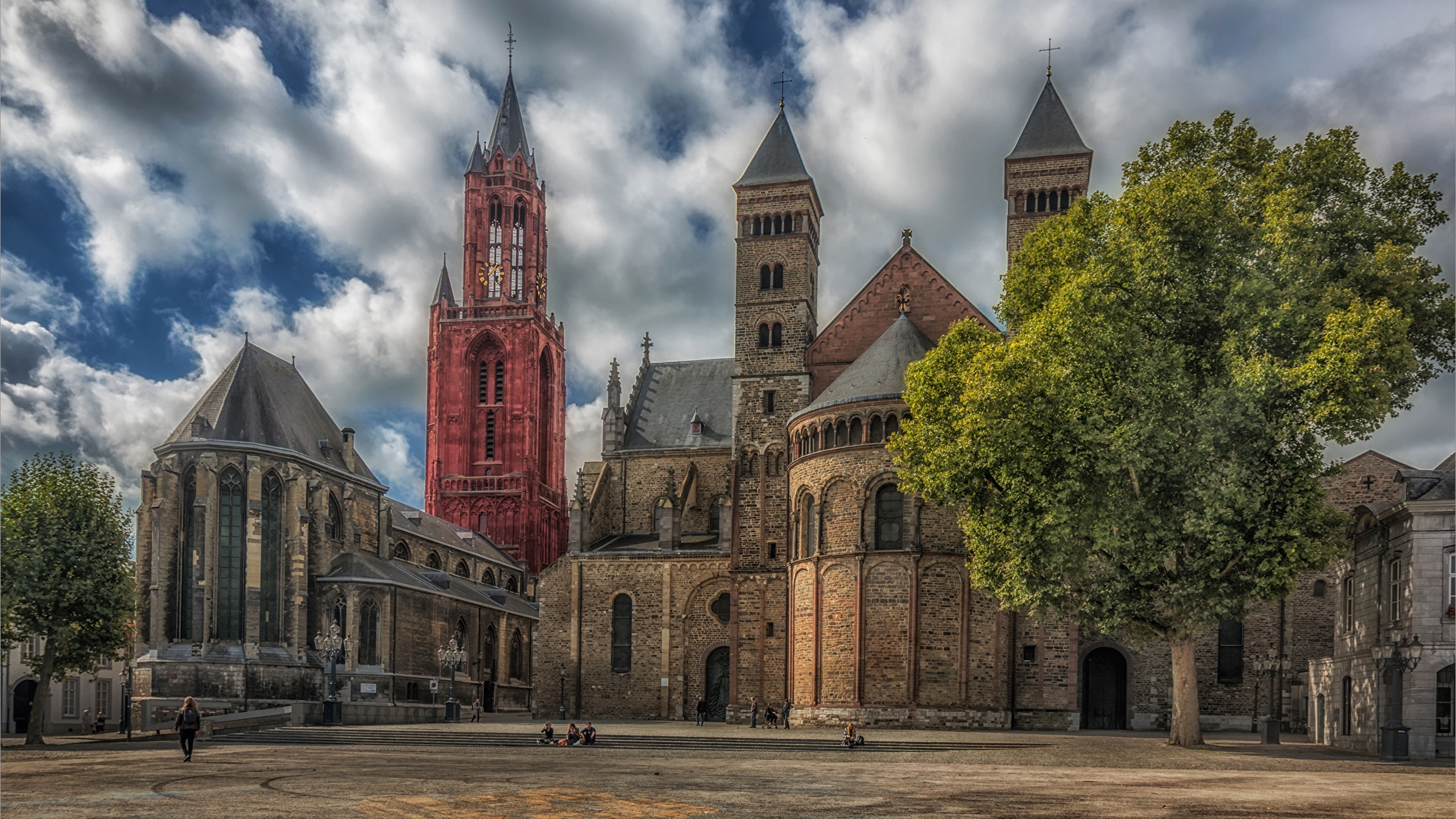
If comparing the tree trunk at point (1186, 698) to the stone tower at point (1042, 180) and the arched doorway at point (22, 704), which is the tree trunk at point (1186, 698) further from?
the arched doorway at point (22, 704)

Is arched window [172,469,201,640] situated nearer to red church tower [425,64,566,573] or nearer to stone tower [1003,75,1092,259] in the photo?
stone tower [1003,75,1092,259]

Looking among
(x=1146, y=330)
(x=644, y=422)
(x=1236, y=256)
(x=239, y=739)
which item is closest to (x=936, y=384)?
(x=1146, y=330)

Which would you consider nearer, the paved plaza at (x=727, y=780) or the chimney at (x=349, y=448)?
the paved plaza at (x=727, y=780)

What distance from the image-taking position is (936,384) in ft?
107

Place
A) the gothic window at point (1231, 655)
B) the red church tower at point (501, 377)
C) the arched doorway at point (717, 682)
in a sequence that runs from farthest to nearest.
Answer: the red church tower at point (501, 377) → the arched doorway at point (717, 682) → the gothic window at point (1231, 655)

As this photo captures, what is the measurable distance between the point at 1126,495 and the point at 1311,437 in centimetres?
410

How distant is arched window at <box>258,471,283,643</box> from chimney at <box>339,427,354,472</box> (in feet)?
20.0

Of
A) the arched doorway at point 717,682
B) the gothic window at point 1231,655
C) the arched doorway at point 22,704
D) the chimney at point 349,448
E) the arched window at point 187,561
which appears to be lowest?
the arched doorway at point 22,704

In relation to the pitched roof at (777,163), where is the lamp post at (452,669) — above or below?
below

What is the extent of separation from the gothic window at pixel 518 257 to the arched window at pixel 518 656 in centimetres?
3373

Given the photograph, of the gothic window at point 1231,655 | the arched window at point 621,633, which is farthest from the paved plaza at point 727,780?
the arched window at point 621,633

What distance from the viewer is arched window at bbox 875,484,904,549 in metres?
42.5

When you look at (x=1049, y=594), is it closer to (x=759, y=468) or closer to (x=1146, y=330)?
(x=1146, y=330)

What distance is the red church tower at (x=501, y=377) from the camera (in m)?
91.9
